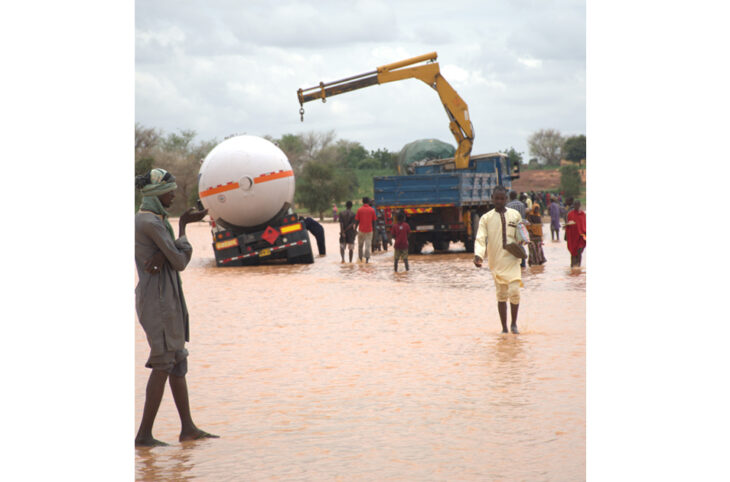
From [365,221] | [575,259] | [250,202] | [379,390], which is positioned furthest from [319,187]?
[379,390]

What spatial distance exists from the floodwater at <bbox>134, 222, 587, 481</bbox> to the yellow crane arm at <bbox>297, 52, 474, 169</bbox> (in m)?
9.48

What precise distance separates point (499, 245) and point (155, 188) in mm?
4399

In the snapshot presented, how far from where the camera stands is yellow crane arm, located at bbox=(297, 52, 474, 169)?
67.9 feet

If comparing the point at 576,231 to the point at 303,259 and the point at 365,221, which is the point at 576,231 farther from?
the point at 303,259

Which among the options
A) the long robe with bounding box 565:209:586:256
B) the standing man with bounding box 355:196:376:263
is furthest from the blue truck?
the long robe with bounding box 565:209:586:256

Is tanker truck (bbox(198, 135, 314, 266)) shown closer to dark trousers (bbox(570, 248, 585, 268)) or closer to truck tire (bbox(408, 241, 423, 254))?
truck tire (bbox(408, 241, 423, 254))

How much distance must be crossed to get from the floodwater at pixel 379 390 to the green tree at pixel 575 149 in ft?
88.1

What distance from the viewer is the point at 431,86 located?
2188cm

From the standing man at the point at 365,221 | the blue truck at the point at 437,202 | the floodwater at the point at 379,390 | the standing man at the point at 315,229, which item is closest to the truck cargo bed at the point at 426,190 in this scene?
the blue truck at the point at 437,202

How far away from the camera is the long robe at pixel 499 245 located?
336 inches

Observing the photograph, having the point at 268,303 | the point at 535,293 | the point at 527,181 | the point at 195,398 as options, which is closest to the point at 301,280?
the point at 268,303

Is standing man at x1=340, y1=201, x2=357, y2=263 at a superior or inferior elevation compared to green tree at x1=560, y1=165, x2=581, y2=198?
inferior

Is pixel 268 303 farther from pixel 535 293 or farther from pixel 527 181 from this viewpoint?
pixel 527 181

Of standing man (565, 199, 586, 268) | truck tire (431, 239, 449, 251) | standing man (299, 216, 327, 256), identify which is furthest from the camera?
truck tire (431, 239, 449, 251)
